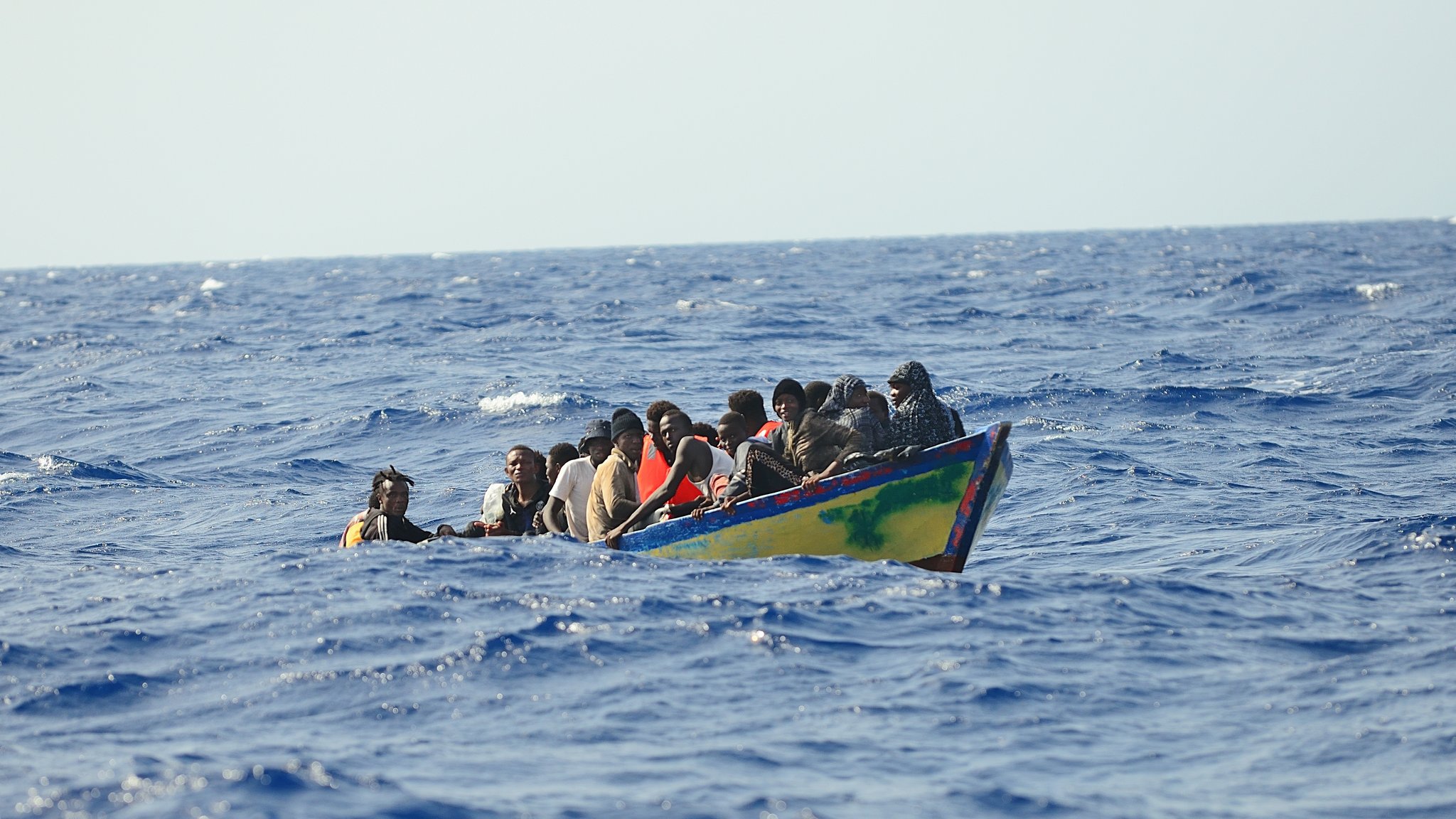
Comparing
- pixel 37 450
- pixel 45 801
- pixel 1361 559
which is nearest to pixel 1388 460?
pixel 1361 559

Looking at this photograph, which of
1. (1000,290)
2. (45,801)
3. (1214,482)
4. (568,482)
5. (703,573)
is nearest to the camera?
(45,801)

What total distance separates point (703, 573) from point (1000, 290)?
43824 mm

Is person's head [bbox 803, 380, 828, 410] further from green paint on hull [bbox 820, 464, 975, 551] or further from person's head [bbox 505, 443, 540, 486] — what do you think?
person's head [bbox 505, 443, 540, 486]

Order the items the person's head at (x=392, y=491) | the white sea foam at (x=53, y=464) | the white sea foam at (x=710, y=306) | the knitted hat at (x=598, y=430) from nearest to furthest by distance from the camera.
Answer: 1. the person's head at (x=392, y=491)
2. the knitted hat at (x=598, y=430)
3. the white sea foam at (x=53, y=464)
4. the white sea foam at (x=710, y=306)

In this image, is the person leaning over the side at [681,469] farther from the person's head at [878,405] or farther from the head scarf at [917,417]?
the head scarf at [917,417]

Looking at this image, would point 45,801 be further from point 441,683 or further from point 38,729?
point 441,683

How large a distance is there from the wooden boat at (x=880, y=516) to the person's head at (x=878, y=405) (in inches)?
27.2

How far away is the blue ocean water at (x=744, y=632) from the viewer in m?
7.24

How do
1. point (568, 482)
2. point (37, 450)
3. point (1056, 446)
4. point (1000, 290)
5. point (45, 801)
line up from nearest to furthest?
point (45, 801) < point (568, 482) < point (1056, 446) < point (37, 450) < point (1000, 290)

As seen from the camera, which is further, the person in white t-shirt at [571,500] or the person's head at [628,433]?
the person in white t-shirt at [571,500]

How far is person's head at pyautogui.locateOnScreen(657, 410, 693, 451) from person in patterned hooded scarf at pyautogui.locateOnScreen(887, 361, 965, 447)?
5.67ft

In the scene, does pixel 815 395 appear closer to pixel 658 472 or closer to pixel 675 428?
pixel 675 428

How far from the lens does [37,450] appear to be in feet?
74.7

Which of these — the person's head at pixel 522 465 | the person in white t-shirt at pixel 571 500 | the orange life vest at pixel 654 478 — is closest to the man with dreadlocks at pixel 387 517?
the person's head at pixel 522 465
